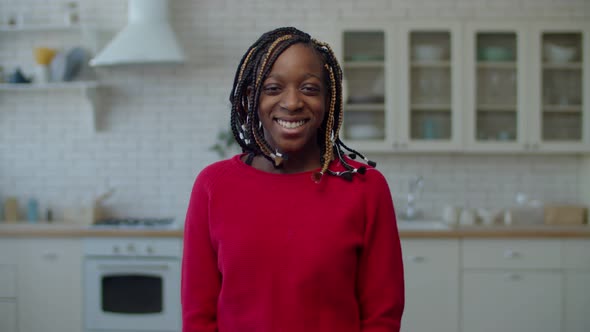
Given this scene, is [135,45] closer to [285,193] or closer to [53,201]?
[53,201]

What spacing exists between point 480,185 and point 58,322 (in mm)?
2916

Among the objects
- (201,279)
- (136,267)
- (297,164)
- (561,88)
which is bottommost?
(136,267)

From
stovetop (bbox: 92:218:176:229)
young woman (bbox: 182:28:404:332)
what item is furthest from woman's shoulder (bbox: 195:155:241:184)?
stovetop (bbox: 92:218:176:229)

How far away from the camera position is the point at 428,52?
364 centimetres

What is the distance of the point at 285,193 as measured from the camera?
1007 millimetres

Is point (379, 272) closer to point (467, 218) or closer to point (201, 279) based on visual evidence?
point (201, 279)

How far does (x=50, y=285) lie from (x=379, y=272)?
2966mm

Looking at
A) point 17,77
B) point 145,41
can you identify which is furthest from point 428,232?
point 17,77

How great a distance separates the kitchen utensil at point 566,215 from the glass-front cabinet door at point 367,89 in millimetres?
1177

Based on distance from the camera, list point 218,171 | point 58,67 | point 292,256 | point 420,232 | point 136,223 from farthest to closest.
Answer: point 58,67, point 136,223, point 420,232, point 218,171, point 292,256

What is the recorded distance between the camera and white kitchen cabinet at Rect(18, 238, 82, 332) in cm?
338

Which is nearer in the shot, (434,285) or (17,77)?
(434,285)

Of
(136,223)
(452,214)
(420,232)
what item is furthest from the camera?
(452,214)

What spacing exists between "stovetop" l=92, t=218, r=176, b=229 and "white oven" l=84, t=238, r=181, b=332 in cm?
15
